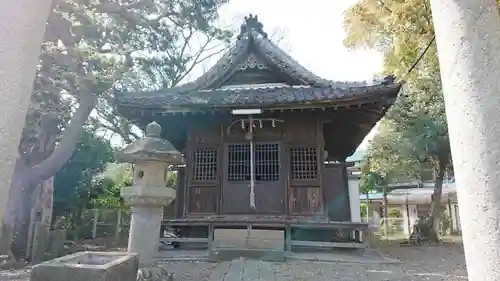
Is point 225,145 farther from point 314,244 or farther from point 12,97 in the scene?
point 12,97

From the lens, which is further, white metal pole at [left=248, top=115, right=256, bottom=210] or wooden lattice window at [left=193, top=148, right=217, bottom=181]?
wooden lattice window at [left=193, top=148, right=217, bottom=181]

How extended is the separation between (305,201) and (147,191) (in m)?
4.75

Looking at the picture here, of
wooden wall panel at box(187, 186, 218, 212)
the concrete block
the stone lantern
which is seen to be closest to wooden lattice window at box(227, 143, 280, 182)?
wooden wall panel at box(187, 186, 218, 212)

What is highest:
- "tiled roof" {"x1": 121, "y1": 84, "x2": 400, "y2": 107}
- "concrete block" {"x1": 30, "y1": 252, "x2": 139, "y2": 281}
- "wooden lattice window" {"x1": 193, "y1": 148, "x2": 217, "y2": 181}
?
"tiled roof" {"x1": 121, "y1": 84, "x2": 400, "y2": 107}

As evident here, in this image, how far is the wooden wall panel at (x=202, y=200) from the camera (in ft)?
29.1

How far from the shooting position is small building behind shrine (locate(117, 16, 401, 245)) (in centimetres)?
844

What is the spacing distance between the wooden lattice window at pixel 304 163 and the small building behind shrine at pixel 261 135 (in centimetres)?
3

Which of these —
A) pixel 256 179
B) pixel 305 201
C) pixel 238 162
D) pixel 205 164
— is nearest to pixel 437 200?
pixel 305 201

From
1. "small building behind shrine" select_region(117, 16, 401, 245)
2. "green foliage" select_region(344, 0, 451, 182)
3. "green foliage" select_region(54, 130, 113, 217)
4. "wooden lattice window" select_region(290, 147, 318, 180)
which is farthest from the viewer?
"green foliage" select_region(54, 130, 113, 217)

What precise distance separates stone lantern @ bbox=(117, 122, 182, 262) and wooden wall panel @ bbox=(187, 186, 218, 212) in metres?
3.66

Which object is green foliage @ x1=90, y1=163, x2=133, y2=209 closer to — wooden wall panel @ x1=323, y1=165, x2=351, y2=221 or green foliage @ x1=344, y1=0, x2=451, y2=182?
wooden wall panel @ x1=323, y1=165, x2=351, y2=221

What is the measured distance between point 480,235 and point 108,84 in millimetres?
9493

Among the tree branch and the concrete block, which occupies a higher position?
the tree branch

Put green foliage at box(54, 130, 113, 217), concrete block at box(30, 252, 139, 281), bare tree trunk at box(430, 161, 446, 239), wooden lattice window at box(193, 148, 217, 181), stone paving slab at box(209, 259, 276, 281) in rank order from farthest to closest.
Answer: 1. green foliage at box(54, 130, 113, 217)
2. bare tree trunk at box(430, 161, 446, 239)
3. wooden lattice window at box(193, 148, 217, 181)
4. stone paving slab at box(209, 259, 276, 281)
5. concrete block at box(30, 252, 139, 281)
